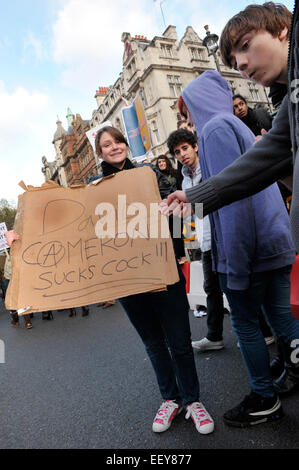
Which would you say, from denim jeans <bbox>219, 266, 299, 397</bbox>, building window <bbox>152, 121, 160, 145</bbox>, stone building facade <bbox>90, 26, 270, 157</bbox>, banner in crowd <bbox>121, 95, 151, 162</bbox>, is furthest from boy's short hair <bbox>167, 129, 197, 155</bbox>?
building window <bbox>152, 121, 160, 145</bbox>

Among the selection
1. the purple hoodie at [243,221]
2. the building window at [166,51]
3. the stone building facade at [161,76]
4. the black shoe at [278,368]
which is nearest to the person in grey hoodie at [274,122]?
the purple hoodie at [243,221]

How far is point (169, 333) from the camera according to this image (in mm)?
1893

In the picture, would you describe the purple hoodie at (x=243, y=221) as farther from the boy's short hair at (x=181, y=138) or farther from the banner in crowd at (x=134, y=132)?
the banner in crowd at (x=134, y=132)

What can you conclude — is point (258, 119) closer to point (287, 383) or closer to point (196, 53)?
point (287, 383)

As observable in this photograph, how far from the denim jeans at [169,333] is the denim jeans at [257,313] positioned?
302 millimetres

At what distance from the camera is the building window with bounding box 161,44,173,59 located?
26755mm

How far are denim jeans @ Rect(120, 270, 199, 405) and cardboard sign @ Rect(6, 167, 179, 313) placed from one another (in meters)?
0.38

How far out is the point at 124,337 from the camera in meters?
4.14

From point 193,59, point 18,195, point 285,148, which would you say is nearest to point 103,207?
point 18,195

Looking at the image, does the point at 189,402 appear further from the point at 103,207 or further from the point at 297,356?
the point at 103,207

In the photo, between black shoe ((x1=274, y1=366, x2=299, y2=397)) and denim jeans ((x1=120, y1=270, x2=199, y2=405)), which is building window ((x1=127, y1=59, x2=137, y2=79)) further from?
black shoe ((x1=274, y1=366, x2=299, y2=397))

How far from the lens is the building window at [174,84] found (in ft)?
86.5

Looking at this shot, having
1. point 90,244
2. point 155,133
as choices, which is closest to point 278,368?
point 90,244

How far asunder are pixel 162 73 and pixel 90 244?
27.9 metres
